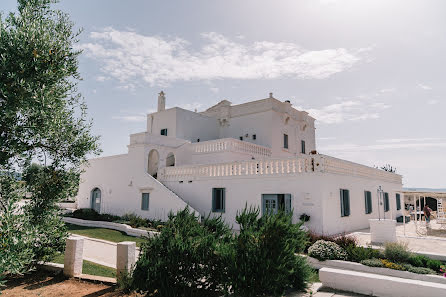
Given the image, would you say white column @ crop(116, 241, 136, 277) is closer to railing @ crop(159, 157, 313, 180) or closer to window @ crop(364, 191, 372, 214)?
railing @ crop(159, 157, 313, 180)

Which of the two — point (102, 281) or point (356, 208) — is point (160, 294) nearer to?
point (102, 281)

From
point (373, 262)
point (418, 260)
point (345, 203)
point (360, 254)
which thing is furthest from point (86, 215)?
point (418, 260)

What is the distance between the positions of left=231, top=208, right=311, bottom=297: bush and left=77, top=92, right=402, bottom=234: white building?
211 centimetres

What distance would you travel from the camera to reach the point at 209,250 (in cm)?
637

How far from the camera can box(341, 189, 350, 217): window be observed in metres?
15.3

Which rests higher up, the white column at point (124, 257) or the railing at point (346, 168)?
the railing at point (346, 168)

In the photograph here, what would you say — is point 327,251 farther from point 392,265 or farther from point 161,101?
point 161,101

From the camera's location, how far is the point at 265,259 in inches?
231

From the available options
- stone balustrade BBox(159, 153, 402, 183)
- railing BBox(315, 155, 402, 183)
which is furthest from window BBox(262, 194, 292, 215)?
railing BBox(315, 155, 402, 183)

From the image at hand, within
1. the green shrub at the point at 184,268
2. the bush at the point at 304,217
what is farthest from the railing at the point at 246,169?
the green shrub at the point at 184,268

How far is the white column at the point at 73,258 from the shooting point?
320 inches

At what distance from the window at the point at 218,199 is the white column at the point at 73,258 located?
9916 mm

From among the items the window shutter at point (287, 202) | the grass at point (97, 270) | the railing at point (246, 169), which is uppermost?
the railing at point (246, 169)

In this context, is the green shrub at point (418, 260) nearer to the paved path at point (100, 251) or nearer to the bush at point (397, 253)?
the bush at point (397, 253)
